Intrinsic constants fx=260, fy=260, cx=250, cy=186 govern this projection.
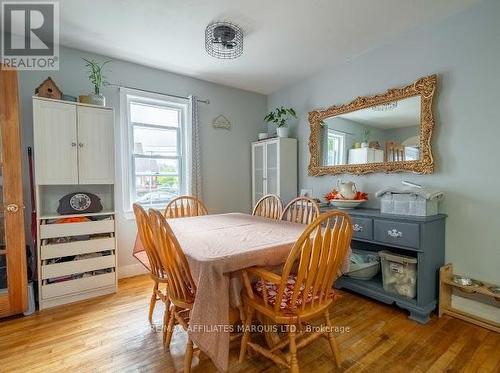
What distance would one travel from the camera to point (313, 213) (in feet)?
7.22

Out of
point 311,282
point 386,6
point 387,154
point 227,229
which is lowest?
point 311,282

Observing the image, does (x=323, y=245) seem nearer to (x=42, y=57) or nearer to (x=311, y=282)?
(x=311, y=282)

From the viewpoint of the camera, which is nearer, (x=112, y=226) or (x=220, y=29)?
(x=220, y=29)

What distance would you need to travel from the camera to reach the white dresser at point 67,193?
2250mm

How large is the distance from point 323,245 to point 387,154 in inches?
70.2

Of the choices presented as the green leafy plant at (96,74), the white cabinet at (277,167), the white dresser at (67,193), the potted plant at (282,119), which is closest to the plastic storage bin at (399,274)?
the white cabinet at (277,167)

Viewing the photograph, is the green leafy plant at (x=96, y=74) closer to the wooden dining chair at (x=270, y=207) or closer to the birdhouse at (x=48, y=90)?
the birdhouse at (x=48, y=90)

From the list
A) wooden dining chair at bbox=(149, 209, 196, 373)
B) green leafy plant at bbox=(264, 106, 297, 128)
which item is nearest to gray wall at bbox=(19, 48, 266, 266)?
green leafy plant at bbox=(264, 106, 297, 128)

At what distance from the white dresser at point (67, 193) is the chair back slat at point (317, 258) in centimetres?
197

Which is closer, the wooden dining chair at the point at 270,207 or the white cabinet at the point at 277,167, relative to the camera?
the wooden dining chair at the point at 270,207

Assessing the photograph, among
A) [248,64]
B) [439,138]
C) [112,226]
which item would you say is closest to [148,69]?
[248,64]

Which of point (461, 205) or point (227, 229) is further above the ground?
point (461, 205)

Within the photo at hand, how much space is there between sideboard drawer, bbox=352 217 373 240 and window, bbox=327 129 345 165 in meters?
0.86

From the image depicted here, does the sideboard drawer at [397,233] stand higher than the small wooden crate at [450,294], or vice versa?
Answer: the sideboard drawer at [397,233]
